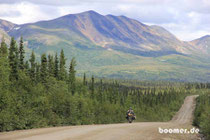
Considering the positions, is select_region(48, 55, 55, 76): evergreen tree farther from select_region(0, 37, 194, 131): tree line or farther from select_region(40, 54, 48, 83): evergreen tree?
select_region(40, 54, 48, 83): evergreen tree

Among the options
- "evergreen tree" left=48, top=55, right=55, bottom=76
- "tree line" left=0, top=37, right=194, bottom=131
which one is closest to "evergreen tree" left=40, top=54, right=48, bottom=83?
"tree line" left=0, top=37, right=194, bottom=131

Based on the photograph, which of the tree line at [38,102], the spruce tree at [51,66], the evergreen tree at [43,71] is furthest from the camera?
the spruce tree at [51,66]

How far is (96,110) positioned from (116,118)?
12.0 meters

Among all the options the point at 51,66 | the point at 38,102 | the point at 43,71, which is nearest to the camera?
the point at 38,102

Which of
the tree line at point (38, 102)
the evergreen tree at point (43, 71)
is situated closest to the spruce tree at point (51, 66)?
the tree line at point (38, 102)

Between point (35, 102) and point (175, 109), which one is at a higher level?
point (35, 102)

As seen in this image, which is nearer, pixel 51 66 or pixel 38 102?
pixel 38 102

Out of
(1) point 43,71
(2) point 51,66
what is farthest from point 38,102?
(2) point 51,66

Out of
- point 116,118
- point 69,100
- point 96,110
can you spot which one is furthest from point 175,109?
point 69,100

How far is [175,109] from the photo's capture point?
177m

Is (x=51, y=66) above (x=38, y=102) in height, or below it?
above

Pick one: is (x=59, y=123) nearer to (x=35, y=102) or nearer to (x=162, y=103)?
(x=35, y=102)

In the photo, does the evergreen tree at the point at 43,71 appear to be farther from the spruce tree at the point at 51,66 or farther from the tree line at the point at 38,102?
the spruce tree at the point at 51,66

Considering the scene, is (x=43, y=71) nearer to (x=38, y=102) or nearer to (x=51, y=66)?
(x=51, y=66)
